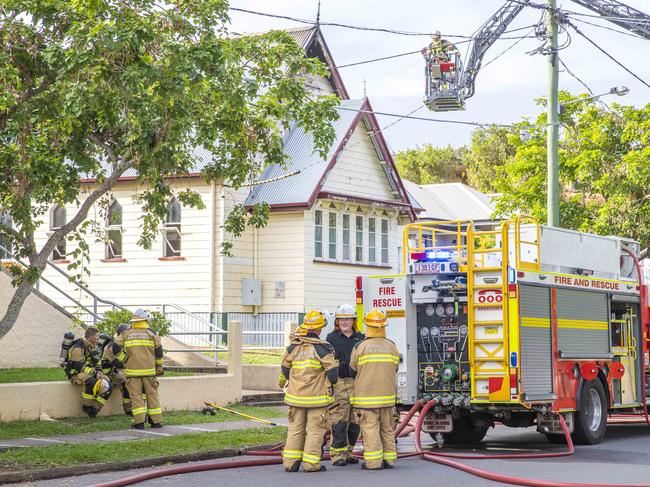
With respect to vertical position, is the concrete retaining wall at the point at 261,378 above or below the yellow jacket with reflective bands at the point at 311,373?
below

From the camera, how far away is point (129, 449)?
13.8m

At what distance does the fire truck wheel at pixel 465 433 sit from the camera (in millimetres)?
15712

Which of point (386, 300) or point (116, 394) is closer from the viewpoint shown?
point (386, 300)

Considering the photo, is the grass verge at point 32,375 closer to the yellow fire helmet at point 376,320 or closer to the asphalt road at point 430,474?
the asphalt road at point 430,474

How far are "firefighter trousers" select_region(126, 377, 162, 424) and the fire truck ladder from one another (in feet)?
17.4

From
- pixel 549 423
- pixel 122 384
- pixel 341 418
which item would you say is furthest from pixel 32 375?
pixel 549 423

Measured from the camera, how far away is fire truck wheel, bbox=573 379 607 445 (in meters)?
15.3

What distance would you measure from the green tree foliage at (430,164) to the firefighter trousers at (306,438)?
6517 centimetres

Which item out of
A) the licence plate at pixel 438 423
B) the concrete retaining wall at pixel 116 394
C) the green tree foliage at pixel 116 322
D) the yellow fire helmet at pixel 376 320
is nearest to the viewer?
the yellow fire helmet at pixel 376 320

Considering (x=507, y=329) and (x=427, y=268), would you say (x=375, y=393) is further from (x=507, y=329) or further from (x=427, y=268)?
(x=427, y=268)

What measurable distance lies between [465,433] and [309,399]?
14.0 ft

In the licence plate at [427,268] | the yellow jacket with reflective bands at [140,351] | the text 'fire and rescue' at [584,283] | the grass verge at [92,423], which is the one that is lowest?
the grass verge at [92,423]

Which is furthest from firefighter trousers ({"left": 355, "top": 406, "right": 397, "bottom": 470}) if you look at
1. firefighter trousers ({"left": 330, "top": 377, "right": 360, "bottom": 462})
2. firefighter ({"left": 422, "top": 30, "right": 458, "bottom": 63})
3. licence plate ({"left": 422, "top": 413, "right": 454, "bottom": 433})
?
firefighter ({"left": 422, "top": 30, "right": 458, "bottom": 63})

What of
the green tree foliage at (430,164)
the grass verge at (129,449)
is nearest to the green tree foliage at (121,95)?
the grass verge at (129,449)
